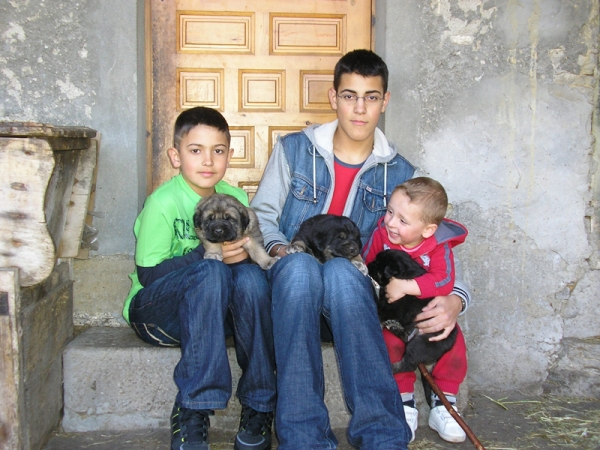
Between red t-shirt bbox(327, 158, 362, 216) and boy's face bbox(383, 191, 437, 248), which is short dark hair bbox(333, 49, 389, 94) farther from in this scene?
boy's face bbox(383, 191, 437, 248)

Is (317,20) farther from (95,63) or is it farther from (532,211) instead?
(532,211)

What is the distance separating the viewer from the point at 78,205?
3.75 m

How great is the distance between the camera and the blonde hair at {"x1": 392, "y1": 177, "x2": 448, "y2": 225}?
10.8ft

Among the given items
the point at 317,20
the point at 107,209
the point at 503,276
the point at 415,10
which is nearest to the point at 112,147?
the point at 107,209

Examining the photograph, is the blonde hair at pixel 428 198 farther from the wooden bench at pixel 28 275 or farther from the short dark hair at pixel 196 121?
the wooden bench at pixel 28 275

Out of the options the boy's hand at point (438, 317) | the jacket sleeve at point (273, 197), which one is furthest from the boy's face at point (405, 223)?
the jacket sleeve at point (273, 197)

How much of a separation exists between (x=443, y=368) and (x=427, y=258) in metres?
0.68

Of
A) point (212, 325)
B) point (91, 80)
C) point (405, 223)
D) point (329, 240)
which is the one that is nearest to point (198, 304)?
point (212, 325)

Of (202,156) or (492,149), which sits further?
(492,149)

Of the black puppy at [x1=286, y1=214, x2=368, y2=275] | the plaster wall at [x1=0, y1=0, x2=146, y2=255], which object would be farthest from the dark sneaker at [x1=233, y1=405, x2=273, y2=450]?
the plaster wall at [x1=0, y1=0, x2=146, y2=255]

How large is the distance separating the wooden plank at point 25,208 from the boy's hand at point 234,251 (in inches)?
40.1

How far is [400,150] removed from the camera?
4.32 meters

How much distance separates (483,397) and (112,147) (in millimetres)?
3291

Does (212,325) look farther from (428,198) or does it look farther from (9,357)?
(428,198)
